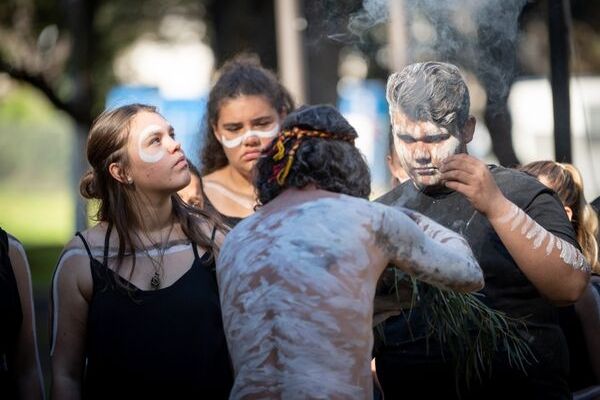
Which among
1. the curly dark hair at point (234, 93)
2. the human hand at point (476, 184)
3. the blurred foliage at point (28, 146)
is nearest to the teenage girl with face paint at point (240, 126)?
the curly dark hair at point (234, 93)

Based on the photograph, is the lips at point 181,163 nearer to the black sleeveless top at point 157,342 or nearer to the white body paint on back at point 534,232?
the black sleeveless top at point 157,342

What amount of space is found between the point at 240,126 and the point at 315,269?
223cm

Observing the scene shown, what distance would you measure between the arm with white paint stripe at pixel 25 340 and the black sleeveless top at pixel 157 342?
0.26 metres

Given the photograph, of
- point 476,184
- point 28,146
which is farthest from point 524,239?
point 28,146

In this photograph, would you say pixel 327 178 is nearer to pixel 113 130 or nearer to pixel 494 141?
pixel 113 130

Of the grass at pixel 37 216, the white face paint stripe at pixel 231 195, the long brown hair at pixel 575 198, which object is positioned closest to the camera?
the long brown hair at pixel 575 198

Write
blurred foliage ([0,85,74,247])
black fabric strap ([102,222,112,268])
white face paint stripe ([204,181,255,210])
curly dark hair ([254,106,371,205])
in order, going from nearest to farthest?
curly dark hair ([254,106,371,205]) → black fabric strap ([102,222,112,268]) → white face paint stripe ([204,181,255,210]) → blurred foliage ([0,85,74,247])

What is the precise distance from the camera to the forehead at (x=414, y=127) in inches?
152

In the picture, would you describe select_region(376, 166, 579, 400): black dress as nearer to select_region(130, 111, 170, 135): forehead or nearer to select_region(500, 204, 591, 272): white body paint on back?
select_region(500, 204, 591, 272): white body paint on back

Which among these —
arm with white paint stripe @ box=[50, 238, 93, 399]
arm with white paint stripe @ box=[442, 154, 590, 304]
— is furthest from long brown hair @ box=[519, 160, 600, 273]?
arm with white paint stripe @ box=[50, 238, 93, 399]

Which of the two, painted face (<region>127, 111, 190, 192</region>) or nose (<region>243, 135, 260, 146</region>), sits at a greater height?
painted face (<region>127, 111, 190, 192</region>)

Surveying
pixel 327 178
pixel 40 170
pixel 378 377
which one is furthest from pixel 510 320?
pixel 40 170

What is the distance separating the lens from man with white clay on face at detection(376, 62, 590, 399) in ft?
11.5

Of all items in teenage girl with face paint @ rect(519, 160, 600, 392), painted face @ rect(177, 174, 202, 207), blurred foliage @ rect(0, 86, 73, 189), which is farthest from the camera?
blurred foliage @ rect(0, 86, 73, 189)
